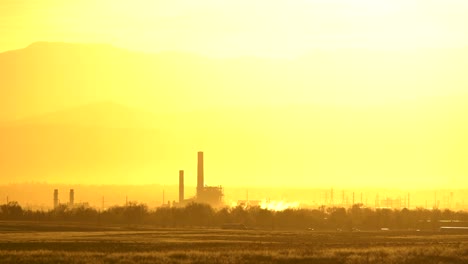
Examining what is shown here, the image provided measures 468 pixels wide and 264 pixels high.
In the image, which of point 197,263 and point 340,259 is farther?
point 340,259

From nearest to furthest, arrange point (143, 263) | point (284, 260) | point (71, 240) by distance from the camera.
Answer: point (143, 263)
point (284, 260)
point (71, 240)

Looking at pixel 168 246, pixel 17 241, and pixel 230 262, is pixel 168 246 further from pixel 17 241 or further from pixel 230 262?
pixel 230 262

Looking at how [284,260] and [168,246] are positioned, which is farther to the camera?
[168,246]

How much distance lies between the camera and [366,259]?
89938 millimetres

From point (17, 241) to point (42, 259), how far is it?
1123 inches

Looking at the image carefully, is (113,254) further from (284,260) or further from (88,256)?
(284,260)

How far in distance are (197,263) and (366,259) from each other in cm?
1442

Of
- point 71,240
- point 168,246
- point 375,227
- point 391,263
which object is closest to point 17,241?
point 71,240

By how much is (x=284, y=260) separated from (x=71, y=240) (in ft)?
119

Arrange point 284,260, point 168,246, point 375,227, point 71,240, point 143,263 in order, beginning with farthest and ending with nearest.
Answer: point 375,227 < point 71,240 < point 168,246 < point 284,260 < point 143,263

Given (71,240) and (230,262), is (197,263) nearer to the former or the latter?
(230,262)

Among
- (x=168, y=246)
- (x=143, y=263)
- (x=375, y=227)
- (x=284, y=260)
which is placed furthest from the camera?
(x=375, y=227)

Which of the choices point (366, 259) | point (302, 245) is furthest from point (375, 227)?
point (366, 259)

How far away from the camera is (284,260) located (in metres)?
88.7
